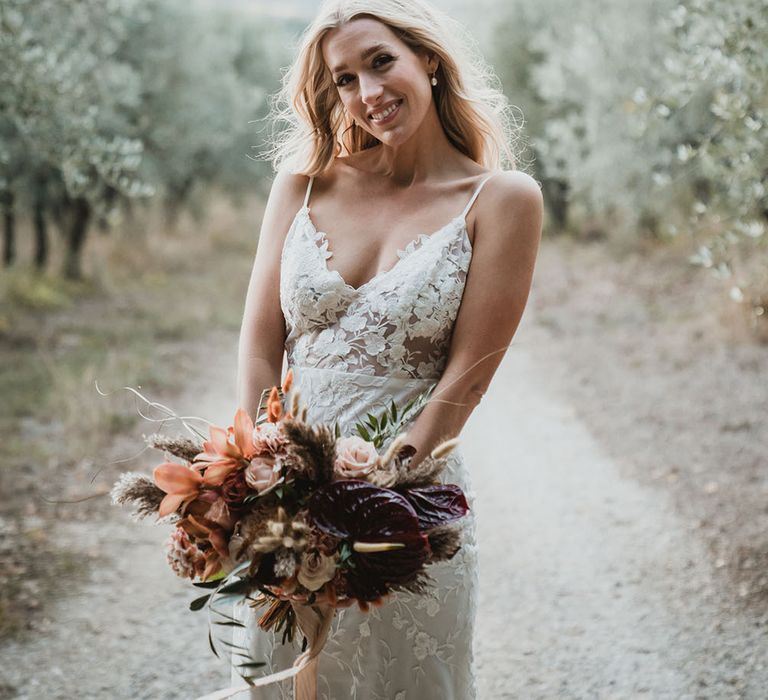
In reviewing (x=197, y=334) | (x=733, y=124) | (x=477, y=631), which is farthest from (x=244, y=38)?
(x=477, y=631)

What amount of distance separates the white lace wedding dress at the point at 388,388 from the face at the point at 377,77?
337 millimetres

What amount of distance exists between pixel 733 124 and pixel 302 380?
4282mm

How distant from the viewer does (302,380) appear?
2609 mm

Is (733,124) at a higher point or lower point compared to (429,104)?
higher

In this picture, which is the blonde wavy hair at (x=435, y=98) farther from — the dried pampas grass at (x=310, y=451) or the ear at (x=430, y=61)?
the dried pampas grass at (x=310, y=451)

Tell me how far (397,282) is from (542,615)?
3074 mm

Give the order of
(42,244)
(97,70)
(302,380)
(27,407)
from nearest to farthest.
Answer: (302,380) < (27,407) < (97,70) < (42,244)

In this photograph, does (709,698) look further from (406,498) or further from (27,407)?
(27,407)

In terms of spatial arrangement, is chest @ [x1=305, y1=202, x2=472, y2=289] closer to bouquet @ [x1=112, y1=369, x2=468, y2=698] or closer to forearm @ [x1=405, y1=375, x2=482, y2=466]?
forearm @ [x1=405, y1=375, x2=482, y2=466]

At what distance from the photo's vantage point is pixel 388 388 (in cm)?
251

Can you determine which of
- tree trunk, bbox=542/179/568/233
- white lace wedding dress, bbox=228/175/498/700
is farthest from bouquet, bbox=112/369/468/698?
tree trunk, bbox=542/179/568/233

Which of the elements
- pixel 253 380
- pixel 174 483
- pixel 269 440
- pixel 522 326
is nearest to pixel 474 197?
pixel 253 380

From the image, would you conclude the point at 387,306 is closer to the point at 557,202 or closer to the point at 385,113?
the point at 385,113

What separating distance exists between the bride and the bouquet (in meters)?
0.46
